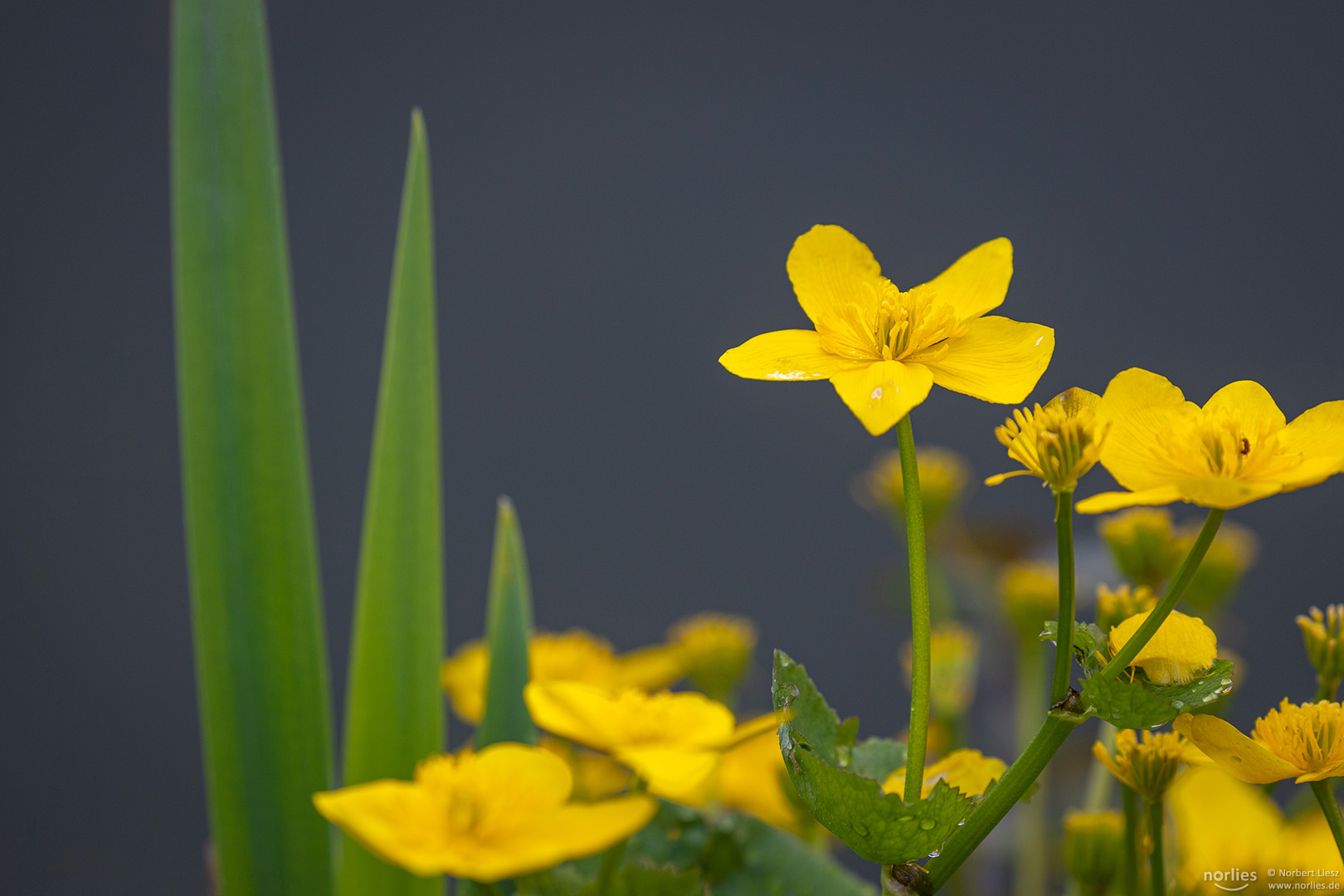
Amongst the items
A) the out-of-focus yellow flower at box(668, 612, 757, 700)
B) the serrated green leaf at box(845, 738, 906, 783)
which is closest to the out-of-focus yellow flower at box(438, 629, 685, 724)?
the out-of-focus yellow flower at box(668, 612, 757, 700)

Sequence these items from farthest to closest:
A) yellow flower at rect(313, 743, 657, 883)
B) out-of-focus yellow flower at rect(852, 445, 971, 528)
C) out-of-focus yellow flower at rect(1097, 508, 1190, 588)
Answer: out-of-focus yellow flower at rect(852, 445, 971, 528)
out-of-focus yellow flower at rect(1097, 508, 1190, 588)
yellow flower at rect(313, 743, 657, 883)

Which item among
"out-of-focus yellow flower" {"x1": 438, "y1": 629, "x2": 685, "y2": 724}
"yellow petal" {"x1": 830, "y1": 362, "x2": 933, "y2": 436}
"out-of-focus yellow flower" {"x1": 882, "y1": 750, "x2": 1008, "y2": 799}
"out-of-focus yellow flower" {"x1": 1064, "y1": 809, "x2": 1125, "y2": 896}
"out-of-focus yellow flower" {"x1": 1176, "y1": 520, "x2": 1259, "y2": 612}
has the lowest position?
"out-of-focus yellow flower" {"x1": 1064, "y1": 809, "x2": 1125, "y2": 896}

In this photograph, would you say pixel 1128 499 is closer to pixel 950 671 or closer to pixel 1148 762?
pixel 1148 762

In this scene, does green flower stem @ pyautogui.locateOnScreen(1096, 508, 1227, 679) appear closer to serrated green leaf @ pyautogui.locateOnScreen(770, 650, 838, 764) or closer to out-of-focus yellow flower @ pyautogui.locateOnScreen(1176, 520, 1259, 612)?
serrated green leaf @ pyautogui.locateOnScreen(770, 650, 838, 764)

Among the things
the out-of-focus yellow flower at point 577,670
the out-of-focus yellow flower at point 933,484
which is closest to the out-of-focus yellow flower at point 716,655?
the out-of-focus yellow flower at point 577,670

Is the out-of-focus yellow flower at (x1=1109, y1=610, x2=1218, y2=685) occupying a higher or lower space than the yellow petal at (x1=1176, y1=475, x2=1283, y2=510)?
lower

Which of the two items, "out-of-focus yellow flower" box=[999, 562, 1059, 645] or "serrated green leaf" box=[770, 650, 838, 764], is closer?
"serrated green leaf" box=[770, 650, 838, 764]

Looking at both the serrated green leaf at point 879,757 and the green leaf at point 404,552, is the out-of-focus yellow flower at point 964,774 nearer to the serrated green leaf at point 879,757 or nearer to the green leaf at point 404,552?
the serrated green leaf at point 879,757

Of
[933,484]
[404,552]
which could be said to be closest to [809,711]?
[404,552]
